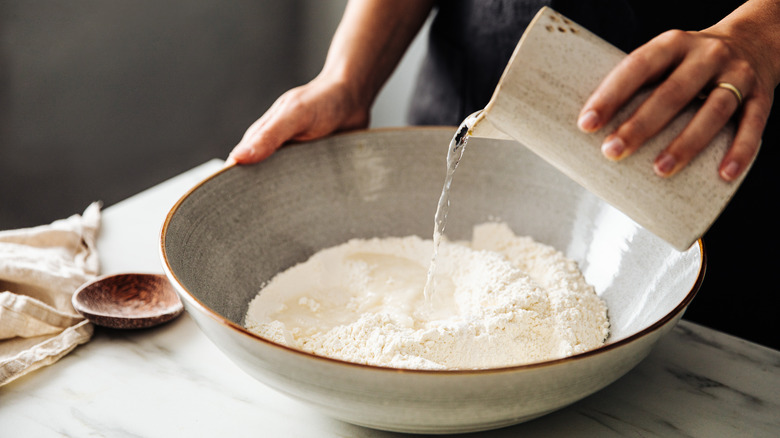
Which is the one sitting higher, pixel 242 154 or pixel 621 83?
pixel 621 83

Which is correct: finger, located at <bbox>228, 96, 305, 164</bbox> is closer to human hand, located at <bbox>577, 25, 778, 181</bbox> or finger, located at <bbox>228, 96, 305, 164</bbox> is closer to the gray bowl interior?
the gray bowl interior

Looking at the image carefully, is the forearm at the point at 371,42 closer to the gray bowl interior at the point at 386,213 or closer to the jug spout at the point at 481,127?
the gray bowl interior at the point at 386,213

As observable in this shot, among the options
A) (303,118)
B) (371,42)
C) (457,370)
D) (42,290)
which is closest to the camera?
(457,370)

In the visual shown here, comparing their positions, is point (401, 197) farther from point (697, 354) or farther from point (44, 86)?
point (44, 86)

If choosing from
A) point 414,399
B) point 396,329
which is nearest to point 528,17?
point 396,329

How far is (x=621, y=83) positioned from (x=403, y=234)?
0.49m

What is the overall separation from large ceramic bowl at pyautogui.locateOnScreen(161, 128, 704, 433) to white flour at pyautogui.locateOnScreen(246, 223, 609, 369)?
0.11 ft

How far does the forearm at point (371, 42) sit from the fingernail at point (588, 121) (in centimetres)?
57

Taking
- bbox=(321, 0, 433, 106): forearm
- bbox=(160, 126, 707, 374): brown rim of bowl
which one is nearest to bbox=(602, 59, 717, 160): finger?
bbox=(160, 126, 707, 374): brown rim of bowl

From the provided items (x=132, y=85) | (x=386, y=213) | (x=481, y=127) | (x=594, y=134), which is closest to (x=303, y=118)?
(x=386, y=213)

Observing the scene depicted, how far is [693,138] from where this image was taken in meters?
0.56

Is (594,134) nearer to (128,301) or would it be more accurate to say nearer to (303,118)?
(303,118)

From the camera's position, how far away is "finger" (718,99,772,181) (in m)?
0.55

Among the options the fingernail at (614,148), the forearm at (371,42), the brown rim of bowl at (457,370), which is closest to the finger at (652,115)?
the fingernail at (614,148)
